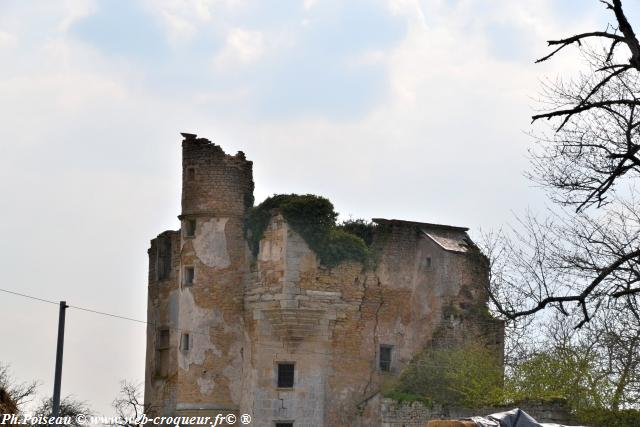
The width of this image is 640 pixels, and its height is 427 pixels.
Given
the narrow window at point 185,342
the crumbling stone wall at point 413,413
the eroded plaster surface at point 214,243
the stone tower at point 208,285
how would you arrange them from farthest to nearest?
the eroded plaster surface at point 214,243 → the narrow window at point 185,342 → the stone tower at point 208,285 → the crumbling stone wall at point 413,413

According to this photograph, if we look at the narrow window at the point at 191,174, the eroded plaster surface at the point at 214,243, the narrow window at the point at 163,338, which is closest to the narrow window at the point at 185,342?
the narrow window at the point at 163,338

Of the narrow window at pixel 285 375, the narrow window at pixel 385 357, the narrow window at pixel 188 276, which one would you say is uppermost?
the narrow window at pixel 188 276

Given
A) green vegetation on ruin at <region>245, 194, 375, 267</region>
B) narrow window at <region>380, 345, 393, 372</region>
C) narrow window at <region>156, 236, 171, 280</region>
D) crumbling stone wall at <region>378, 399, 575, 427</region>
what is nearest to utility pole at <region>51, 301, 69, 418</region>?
crumbling stone wall at <region>378, 399, 575, 427</region>

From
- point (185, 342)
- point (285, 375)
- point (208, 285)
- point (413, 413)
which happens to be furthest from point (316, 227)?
point (413, 413)

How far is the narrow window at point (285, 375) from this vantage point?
40.8 m

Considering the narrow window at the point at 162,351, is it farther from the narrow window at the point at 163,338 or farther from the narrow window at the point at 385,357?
the narrow window at the point at 385,357

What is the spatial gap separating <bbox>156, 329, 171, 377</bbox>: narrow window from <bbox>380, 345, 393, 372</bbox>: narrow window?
24.2ft

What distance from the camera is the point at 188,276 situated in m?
42.3

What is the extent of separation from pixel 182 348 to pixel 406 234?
27.3ft

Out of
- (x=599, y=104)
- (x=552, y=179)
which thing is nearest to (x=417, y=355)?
(x=552, y=179)

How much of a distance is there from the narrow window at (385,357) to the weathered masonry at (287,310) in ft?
0.14

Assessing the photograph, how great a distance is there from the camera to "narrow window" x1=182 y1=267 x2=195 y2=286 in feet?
138

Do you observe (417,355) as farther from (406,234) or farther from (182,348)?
(182,348)

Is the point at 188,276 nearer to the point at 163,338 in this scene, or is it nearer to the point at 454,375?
the point at 163,338
